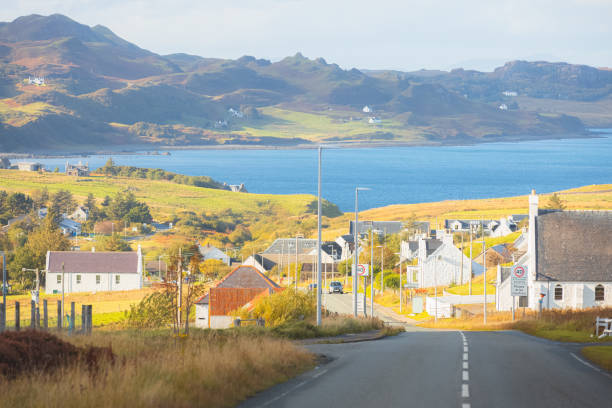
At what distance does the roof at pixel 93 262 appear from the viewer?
100375 millimetres

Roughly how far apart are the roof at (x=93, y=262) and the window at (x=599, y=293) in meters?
61.0

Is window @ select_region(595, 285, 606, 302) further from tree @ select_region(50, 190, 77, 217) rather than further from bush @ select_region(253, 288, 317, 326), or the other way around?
tree @ select_region(50, 190, 77, 217)

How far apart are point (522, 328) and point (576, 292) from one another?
1955 centimetres

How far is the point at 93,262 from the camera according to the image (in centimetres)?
10169

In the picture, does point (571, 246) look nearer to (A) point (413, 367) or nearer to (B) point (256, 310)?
(B) point (256, 310)

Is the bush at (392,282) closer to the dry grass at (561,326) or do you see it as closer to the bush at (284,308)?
the dry grass at (561,326)

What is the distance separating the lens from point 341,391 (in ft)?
46.3

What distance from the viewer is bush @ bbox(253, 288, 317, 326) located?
1388 inches

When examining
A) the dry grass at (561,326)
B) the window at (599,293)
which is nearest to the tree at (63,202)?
→ the window at (599,293)

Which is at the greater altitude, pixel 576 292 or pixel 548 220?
pixel 548 220

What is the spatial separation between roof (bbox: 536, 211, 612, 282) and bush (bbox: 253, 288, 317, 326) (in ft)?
90.8

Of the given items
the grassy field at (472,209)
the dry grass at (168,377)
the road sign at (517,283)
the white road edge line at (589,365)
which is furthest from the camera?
the grassy field at (472,209)

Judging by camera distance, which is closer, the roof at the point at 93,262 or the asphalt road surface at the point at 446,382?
the asphalt road surface at the point at 446,382

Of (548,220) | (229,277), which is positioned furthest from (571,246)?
(229,277)
